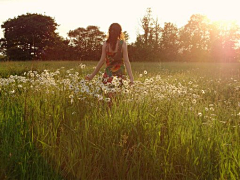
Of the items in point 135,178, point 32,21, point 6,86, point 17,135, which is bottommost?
point 135,178

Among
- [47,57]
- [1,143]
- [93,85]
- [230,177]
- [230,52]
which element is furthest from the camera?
[230,52]

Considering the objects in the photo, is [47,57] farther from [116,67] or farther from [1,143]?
[1,143]

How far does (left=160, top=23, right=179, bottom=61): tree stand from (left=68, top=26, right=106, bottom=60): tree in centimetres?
975

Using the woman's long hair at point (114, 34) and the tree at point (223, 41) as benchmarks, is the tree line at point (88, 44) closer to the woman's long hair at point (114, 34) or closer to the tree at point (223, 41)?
the tree at point (223, 41)

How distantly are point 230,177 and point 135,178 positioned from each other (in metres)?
1.06

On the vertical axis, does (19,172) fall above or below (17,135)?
below

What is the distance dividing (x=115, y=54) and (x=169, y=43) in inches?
1452

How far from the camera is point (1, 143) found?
378 cm

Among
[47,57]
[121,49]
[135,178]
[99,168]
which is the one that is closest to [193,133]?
[135,178]

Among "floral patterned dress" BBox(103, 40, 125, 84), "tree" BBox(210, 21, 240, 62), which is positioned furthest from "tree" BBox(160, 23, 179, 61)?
"floral patterned dress" BBox(103, 40, 125, 84)

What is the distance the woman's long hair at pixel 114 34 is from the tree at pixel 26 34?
34.8 metres

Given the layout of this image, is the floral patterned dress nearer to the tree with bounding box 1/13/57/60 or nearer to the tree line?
the tree line

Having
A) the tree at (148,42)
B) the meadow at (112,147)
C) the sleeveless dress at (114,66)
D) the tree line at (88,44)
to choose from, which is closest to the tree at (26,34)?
the tree line at (88,44)

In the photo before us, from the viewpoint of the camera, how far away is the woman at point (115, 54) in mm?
6566
